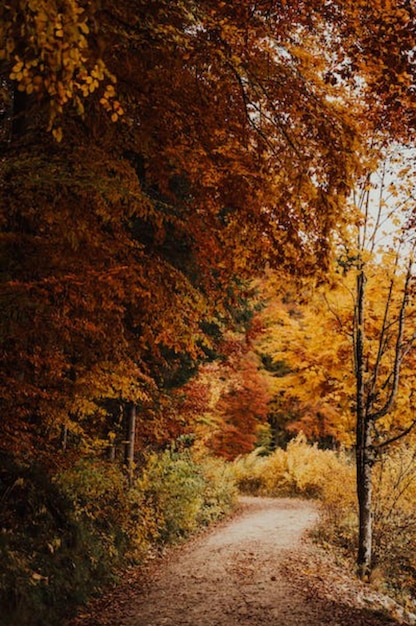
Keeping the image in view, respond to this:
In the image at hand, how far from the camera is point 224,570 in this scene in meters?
8.13

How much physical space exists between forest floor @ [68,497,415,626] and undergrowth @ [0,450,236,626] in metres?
0.33

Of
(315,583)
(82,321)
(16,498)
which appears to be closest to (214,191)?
(82,321)

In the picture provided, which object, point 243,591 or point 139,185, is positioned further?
point 243,591

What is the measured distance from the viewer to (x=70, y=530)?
6668 mm

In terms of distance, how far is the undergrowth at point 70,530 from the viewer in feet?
17.2

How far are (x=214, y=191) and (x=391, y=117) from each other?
3.35 metres

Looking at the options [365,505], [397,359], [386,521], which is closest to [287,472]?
[386,521]

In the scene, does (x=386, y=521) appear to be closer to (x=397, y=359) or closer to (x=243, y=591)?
(x=397, y=359)

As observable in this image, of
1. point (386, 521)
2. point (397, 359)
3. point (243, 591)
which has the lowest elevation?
point (243, 591)

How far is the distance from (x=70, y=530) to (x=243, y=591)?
231 centimetres

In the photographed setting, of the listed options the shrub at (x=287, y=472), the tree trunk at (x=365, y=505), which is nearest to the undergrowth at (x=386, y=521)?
the tree trunk at (x=365, y=505)

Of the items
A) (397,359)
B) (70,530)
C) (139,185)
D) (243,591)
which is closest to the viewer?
(139,185)

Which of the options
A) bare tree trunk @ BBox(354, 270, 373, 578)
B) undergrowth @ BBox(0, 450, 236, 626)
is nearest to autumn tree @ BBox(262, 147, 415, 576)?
bare tree trunk @ BBox(354, 270, 373, 578)

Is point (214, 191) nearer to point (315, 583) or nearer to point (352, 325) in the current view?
point (352, 325)
